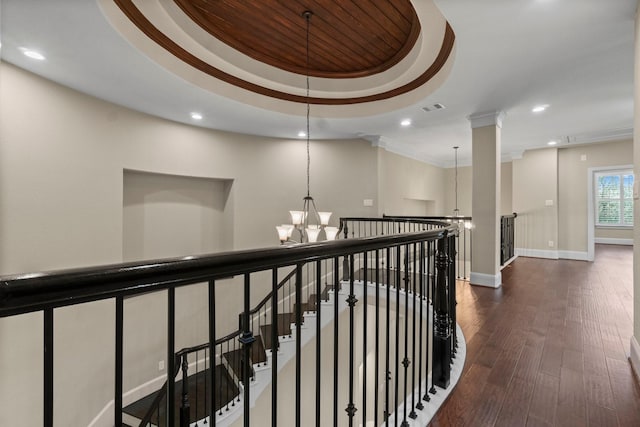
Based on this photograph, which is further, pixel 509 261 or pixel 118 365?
pixel 509 261

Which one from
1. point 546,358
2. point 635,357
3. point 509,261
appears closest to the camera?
point 635,357

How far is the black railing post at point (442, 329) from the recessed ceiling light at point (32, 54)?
12.7 feet

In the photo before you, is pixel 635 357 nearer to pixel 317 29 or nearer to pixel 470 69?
pixel 470 69

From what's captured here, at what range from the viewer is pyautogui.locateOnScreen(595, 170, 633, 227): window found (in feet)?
28.3

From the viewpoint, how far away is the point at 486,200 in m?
4.43

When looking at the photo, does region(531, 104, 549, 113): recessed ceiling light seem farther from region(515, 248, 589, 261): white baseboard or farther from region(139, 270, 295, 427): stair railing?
region(139, 270, 295, 427): stair railing

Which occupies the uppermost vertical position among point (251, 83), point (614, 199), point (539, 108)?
point (251, 83)

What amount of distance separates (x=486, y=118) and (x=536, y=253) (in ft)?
13.8

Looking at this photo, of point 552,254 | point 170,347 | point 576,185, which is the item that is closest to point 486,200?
point 552,254

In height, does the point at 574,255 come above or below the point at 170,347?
below

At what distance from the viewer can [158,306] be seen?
4426mm

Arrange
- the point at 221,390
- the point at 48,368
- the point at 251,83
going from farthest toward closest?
the point at 251,83, the point at 221,390, the point at 48,368

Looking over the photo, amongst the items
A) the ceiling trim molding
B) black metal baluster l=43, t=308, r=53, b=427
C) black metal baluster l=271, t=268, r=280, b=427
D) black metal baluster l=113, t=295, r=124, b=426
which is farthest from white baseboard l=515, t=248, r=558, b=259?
black metal baluster l=43, t=308, r=53, b=427

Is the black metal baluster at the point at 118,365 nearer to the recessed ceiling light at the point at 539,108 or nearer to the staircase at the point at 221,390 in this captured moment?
the staircase at the point at 221,390
